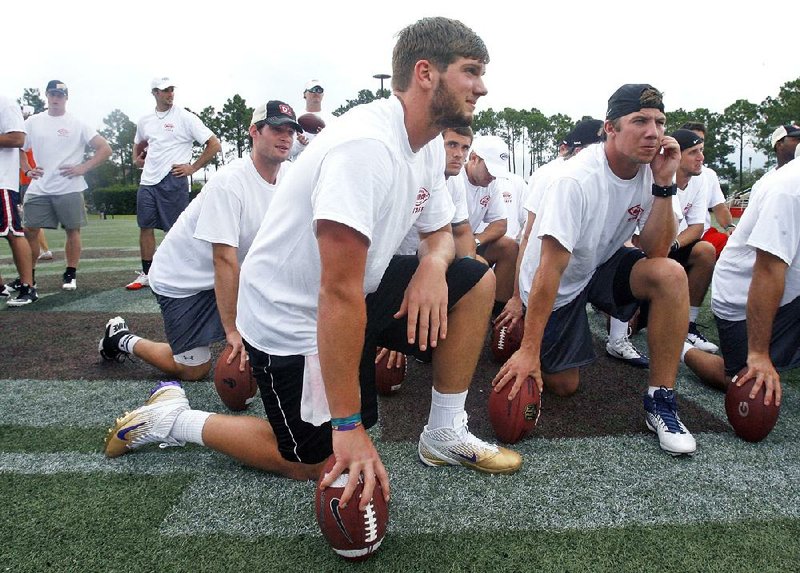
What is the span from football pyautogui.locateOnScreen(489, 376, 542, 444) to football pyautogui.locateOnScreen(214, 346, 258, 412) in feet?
4.00

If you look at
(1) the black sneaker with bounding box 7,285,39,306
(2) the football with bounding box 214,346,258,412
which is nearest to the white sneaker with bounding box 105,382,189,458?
(2) the football with bounding box 214,346,258,412

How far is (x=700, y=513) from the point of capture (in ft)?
6.30

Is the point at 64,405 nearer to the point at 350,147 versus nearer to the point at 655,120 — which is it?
the point at 350,147

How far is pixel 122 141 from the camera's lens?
65000 millimetres

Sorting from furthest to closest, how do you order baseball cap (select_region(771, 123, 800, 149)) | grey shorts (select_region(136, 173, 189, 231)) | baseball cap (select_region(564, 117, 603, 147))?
grey shorts (select_region(136, 173, 189, 231)) → baseball cap (select_region(564, 117, 603, 147)) → baseball cap (select_region(771, 123, 800, 149))

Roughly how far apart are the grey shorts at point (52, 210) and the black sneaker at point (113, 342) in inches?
127

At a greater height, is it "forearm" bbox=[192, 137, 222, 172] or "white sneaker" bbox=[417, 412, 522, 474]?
"forearm" bbox=[192, 137, 222, 172]

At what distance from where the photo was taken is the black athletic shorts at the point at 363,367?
6.34 ft

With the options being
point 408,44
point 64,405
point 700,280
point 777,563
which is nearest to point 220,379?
point 64,405

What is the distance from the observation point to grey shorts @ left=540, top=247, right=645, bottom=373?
3.11 meters

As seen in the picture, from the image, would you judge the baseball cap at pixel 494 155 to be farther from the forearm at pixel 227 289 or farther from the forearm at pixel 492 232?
the forearm at pixel 227 289

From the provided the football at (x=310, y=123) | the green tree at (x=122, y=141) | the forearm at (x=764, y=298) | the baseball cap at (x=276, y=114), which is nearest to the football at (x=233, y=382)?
the baseball cap at (x=276, y=114)

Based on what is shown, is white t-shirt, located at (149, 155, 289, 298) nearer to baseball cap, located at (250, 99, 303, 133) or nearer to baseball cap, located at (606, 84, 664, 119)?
baseball cap, located at (250, 99, 303, 133)

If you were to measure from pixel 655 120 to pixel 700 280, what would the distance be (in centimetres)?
216
